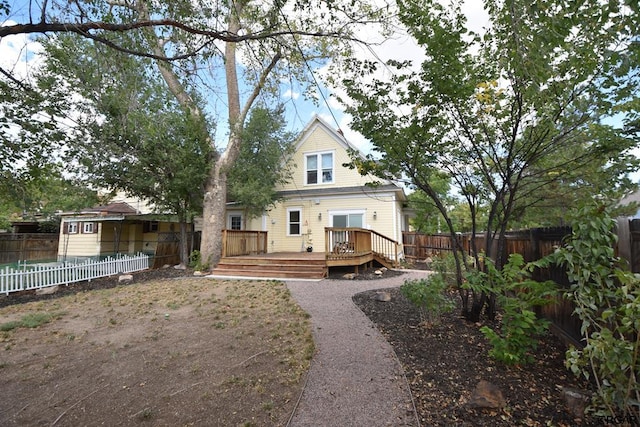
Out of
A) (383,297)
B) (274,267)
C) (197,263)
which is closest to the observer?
(383,297)

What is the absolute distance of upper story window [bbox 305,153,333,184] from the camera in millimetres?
14734

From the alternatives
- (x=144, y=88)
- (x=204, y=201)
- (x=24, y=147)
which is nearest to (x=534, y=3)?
(x=144, y=88)

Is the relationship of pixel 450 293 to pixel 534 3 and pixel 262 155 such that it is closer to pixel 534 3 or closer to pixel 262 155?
pixel 534 3

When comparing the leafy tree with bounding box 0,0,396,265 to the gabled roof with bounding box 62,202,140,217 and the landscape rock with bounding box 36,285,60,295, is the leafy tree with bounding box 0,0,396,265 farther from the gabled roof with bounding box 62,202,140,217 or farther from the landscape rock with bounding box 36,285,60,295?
the gabled roof with bounding box 62,202,140,217

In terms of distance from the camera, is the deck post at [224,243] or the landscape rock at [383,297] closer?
the landscape rock at [383,297]

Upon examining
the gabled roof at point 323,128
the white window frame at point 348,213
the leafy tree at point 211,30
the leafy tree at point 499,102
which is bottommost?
the white window frame at point 348,213

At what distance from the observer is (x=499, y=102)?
4.20 meters

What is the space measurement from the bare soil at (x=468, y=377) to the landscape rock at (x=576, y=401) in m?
0.04

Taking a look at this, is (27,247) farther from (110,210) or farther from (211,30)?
(211,30)

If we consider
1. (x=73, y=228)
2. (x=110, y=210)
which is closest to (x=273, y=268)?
(x=110, y=210)

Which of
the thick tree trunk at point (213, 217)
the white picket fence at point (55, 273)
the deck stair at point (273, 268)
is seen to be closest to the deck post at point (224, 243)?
the deck stair at point (273, 268)

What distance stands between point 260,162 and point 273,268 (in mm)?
5598

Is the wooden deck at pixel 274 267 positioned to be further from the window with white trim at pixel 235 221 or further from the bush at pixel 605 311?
the bush at pixel 605 311

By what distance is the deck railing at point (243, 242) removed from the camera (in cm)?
1155
